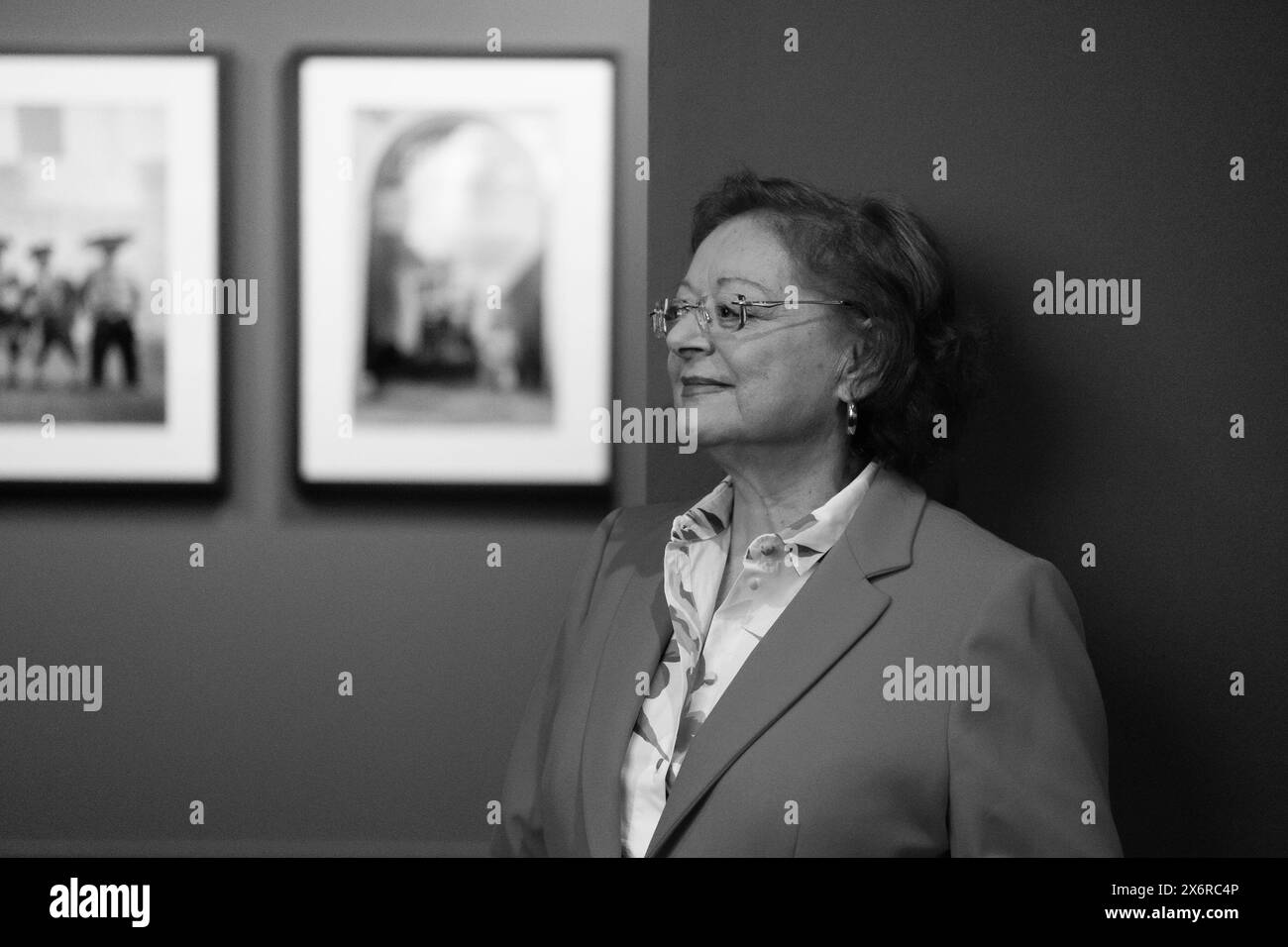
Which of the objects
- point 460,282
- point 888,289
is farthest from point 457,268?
point 888,289

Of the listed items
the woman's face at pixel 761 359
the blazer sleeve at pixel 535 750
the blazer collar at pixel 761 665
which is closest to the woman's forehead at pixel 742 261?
the woman's face at pixel 761 359

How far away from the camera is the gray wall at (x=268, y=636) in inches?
88.0

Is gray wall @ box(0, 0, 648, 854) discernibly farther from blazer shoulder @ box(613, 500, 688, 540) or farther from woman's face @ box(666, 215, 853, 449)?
woman's face @ box(666, 215, 853, 449)

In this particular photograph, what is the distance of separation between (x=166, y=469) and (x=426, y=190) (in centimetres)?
70

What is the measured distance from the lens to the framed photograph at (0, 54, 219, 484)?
217 cm

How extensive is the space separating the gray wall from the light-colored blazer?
87 centimetres

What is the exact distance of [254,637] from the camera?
2270 millimetres

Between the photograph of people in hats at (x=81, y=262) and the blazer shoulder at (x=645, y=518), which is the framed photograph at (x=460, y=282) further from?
the blazer shoulder at (x=645, y=518)

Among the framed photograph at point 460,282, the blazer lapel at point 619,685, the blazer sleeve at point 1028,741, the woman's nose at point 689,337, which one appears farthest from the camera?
the framed photograph at point 460,282

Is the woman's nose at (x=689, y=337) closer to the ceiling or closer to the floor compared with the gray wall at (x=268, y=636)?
closer to the ceiling

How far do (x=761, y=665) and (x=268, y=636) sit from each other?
1259 mm

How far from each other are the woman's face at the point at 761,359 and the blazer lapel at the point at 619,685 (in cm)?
21

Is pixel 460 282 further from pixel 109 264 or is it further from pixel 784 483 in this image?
pixel 784 483

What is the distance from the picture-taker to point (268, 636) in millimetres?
2266
